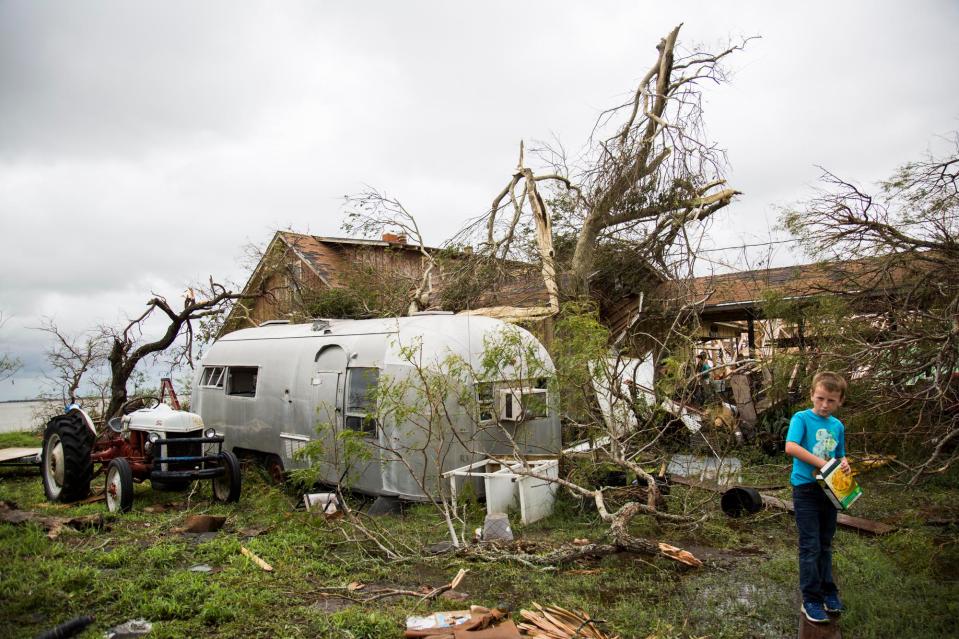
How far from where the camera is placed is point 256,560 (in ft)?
19.5

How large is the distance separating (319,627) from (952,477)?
8.23 m

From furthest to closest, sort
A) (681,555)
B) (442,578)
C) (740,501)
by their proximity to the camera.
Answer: (740,501) → (681,555) → (442,578)

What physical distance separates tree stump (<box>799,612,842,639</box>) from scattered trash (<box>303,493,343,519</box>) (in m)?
5.14


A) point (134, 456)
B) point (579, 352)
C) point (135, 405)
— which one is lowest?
point (134, 456)

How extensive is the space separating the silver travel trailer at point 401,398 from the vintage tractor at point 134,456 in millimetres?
1039

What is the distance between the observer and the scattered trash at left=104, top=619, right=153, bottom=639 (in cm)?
433

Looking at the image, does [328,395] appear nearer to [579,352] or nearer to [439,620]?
[579,352]

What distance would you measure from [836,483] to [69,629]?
16.5 feet

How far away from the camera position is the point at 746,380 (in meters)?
12.3

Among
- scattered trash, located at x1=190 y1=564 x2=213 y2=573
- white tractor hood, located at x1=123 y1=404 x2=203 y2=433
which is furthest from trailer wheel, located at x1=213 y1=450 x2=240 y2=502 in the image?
scattered trash, located at x1=190 y1=564 x2=213 y2=573

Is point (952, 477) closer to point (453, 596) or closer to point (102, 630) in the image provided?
point (453, 596)

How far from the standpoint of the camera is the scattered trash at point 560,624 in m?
4.19

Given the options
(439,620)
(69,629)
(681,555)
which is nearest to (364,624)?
(439,620)

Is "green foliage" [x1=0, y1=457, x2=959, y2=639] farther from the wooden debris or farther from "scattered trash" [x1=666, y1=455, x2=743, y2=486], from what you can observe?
"scattered trash" [x1=666, y1=455, x2=743, y2=486]
